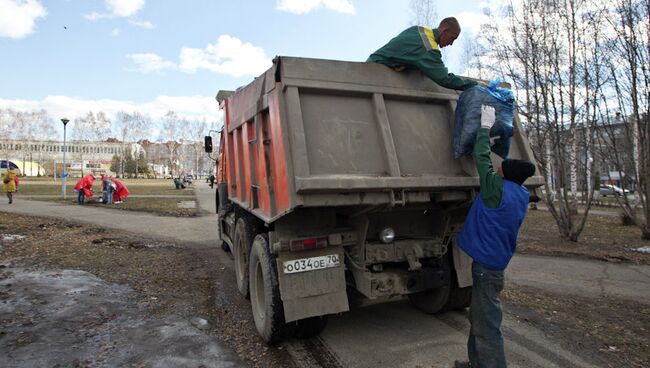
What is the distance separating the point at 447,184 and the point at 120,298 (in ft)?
15.6

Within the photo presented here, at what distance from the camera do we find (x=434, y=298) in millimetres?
4801

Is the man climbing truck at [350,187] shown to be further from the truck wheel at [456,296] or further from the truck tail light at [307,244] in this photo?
the truck wheel at [456,296]

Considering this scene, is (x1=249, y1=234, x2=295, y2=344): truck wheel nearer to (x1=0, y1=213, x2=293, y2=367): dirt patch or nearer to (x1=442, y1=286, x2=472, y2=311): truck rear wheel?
(x1=0, y1=213, x2=293, y2=367): dirt patch

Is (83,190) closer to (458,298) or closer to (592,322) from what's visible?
(458,298)

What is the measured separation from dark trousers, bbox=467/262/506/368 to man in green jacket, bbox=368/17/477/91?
1743 millimetres

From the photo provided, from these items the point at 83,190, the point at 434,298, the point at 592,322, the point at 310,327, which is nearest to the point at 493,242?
the point at 434,298

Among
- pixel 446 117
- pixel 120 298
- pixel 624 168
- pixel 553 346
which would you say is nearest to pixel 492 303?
pixel 553 346

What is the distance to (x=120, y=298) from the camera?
5715 mm

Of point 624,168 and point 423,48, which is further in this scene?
point 624,168

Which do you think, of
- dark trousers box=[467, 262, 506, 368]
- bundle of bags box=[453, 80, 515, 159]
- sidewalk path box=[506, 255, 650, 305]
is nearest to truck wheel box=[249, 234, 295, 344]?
dark trousers box=[467, 262, 506, 368]

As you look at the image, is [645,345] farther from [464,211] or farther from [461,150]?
[461,150]

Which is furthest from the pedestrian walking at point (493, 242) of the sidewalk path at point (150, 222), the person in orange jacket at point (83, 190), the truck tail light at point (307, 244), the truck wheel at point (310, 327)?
the person in orange jacket at point (83, 190)

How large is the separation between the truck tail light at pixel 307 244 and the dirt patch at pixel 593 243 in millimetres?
7060

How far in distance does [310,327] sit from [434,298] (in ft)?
5.26
